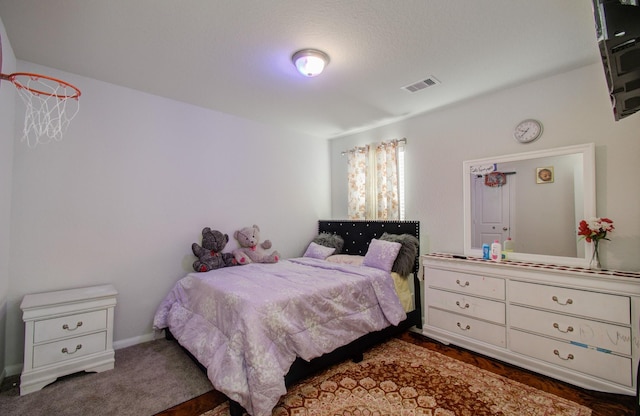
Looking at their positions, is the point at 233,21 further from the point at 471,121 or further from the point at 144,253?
the point at 471,121

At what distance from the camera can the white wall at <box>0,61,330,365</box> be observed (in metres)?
2.43

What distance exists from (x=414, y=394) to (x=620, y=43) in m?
2.21

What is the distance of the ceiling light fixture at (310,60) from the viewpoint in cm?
221

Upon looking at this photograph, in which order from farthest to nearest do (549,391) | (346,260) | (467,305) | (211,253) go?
(346,260), (211,253), (467,305), (549,391)

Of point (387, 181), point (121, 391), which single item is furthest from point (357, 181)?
point (121, 391)

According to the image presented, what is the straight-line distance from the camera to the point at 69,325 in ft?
A: 7.31

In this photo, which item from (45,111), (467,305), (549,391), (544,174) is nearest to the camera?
(549,391)

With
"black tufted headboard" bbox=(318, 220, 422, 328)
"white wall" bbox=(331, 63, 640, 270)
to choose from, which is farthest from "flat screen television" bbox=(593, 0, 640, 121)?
"black tufted headboard" bbox=(318, 220, 422, 328)

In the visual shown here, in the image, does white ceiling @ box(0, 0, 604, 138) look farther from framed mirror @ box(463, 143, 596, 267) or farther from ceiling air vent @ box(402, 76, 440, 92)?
framed mirror @ box(463, 143, 596, 267)

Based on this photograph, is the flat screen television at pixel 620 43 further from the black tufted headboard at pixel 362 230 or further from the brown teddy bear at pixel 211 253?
the brown teddy bear at pixel 211 253

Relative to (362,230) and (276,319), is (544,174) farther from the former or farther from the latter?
(276,319)

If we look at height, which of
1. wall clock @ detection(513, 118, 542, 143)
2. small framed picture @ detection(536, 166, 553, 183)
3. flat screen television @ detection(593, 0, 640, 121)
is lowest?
small framed picture @ detection(536, 166, 553, 183)

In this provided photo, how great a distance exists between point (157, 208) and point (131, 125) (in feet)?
2.85

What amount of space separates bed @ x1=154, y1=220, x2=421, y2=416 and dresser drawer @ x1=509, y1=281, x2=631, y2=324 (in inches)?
41.4
